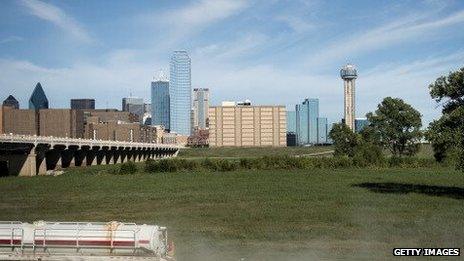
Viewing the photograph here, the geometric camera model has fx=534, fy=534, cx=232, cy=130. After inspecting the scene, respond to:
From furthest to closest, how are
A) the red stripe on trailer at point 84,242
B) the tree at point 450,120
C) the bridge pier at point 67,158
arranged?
the bridge pier at point 67,158 → the tree at point 450,120 → the red stripe on trailer at point 84,242

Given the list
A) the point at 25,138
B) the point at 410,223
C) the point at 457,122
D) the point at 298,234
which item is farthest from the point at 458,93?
the point at 25,138

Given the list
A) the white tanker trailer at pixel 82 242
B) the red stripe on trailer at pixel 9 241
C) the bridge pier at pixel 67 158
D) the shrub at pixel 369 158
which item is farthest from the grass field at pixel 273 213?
the bridge pier at pixel 67 158

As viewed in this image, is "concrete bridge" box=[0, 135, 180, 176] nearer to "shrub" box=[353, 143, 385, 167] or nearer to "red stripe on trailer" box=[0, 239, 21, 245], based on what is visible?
"shrub" box=[353, 143, 385, 167]

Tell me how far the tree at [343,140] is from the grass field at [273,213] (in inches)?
2422

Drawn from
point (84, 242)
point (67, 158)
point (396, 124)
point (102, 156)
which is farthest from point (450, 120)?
point (102, 156)

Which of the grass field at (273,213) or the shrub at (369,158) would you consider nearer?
the grass field at (273,213)

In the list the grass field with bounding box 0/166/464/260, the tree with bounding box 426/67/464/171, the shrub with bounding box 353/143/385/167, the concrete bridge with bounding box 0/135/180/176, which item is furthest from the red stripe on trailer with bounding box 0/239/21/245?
the shrub with bounding box 353/143/385/167

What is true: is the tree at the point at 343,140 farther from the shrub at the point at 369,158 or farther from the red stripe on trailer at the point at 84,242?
the red stripe on trailer at the point at 84,242

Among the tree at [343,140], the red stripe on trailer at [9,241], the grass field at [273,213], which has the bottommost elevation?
the grass field at [273,213]

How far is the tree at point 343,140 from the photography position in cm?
12406

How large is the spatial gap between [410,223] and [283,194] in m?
18.1

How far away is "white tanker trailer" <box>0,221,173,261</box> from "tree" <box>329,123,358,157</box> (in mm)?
105812

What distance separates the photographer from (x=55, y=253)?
69.4ft

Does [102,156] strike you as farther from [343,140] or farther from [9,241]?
[9,241]
